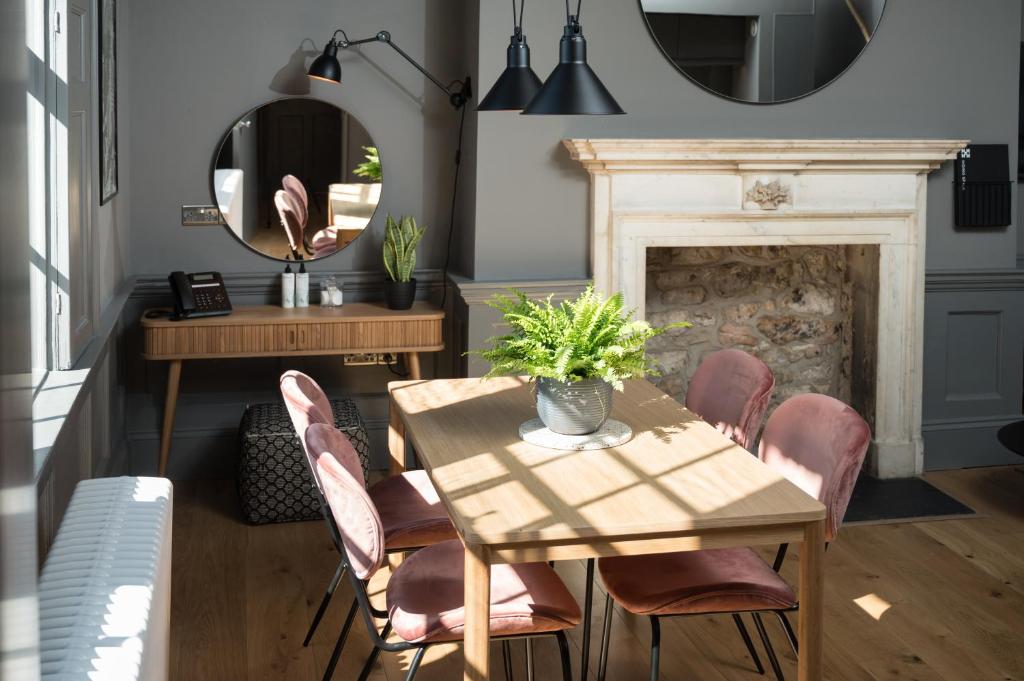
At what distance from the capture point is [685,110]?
5.12 m

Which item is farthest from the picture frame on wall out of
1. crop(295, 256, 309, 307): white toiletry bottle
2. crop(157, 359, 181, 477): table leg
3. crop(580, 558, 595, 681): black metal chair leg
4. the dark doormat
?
the dark doormat

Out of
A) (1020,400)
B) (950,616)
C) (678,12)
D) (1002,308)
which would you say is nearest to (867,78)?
(678,12)

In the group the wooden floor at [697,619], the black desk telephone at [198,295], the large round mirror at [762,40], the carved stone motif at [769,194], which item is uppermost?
the large round mirror at [762,40]

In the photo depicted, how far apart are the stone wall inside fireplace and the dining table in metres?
2.31

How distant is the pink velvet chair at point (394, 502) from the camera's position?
10.5 ft

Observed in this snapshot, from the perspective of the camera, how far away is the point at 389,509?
3.47 meters

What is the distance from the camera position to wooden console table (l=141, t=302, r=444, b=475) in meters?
4.76

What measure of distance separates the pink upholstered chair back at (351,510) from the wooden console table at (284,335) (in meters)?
2.12

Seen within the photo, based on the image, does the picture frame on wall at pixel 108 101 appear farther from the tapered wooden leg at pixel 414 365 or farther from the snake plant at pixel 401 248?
the tapered wooden leg at pixel 414 365

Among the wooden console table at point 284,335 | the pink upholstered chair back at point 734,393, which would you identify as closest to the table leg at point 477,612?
the pink upholstered chair back at point 734,393

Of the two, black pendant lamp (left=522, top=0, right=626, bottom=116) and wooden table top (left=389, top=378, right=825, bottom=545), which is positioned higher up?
black pendant lamp (left=522, top=0, right=626, bottom=116)

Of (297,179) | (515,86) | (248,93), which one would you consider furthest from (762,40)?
(248,93)

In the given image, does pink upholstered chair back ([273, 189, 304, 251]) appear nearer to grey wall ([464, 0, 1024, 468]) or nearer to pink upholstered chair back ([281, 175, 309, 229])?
pink upholstered chair back ([281, 175, 309, 229])

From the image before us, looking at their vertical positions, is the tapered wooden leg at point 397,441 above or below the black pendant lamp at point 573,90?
below
